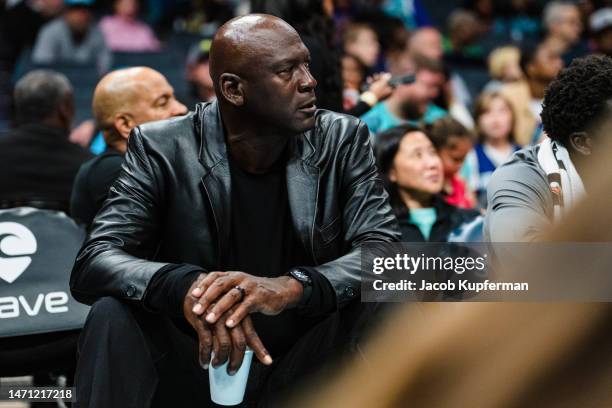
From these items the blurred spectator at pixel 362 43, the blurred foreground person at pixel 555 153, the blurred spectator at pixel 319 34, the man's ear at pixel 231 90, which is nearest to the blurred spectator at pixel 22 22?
the blurred spectator at pixel 362 43

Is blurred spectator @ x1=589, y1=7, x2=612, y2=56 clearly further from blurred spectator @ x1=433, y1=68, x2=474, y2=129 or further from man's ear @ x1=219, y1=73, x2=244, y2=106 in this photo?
man's ear @ x1=219, y1=73, x2=244, y2=106

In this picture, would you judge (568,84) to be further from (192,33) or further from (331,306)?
(192,33)

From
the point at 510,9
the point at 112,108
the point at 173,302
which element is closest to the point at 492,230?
the point at 173,302

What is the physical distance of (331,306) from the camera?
8.22 ft

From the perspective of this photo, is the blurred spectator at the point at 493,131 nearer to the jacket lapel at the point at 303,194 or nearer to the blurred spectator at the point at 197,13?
the blurred spectator at the point at 197,13

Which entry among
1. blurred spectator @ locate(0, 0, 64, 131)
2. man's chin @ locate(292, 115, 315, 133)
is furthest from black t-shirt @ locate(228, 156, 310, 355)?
blurred spectator @ locate(0, 0, 64, 131)

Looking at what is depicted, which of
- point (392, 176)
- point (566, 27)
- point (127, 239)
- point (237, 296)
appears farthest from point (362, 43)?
point (237, 296)

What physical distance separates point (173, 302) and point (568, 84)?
4.53 feet

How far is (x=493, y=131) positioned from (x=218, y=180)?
15.1 feet

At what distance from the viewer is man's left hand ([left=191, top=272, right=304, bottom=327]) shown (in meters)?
2.28

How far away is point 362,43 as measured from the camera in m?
8.04

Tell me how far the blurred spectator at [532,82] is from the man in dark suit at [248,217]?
5.10 metres

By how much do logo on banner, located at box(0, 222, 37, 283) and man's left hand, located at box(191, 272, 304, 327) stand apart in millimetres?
1167

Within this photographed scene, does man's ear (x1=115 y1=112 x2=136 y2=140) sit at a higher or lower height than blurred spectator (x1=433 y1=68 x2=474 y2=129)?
lower
